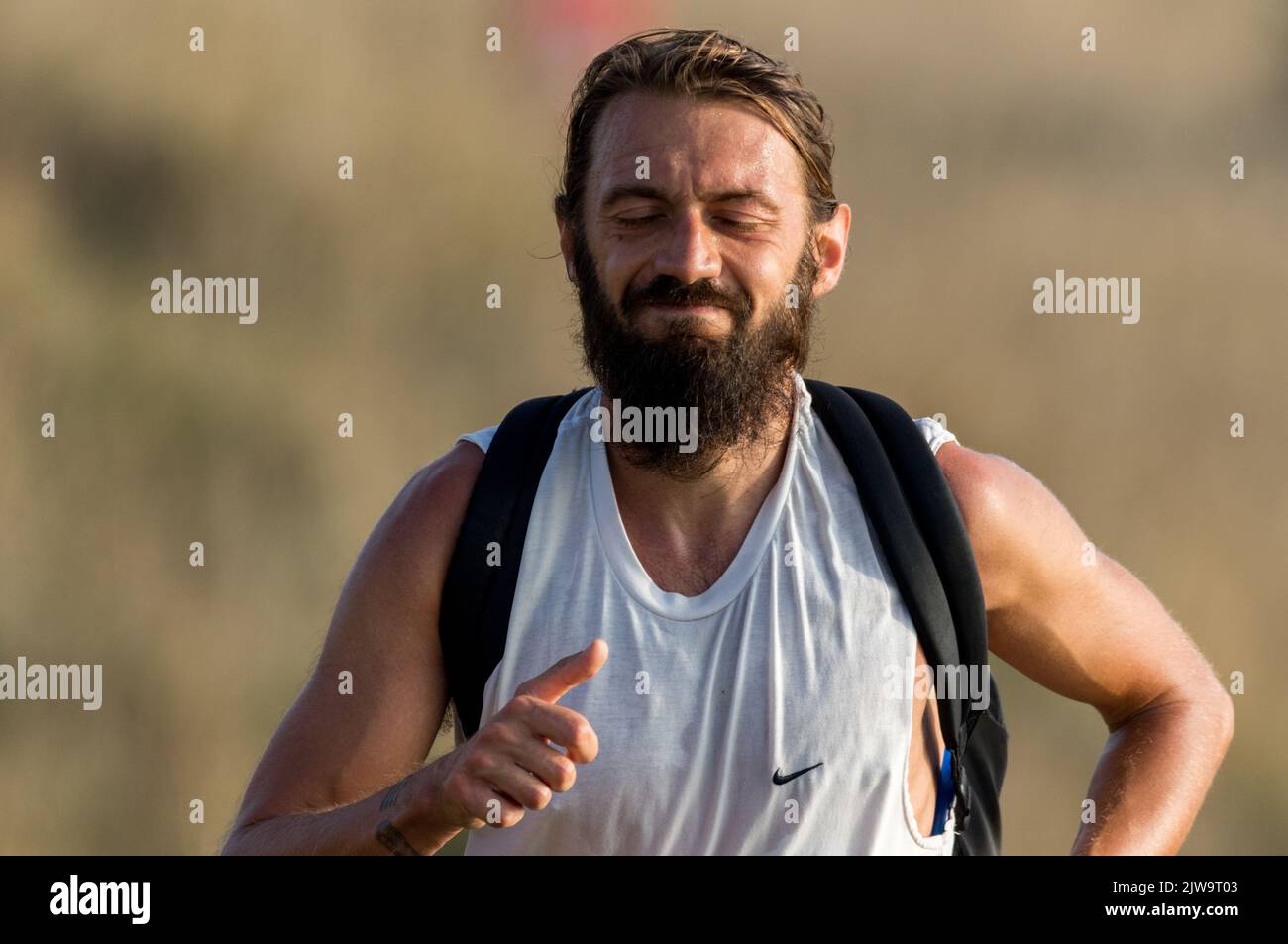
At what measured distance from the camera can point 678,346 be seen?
2.49 m

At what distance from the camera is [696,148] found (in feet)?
8.08

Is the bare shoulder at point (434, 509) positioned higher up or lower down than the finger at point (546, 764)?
higher up

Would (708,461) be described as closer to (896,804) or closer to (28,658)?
(896,804)

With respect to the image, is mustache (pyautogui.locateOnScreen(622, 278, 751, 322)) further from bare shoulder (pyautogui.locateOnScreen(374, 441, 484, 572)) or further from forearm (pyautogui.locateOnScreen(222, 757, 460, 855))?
forearm (pyautogui.locateOnScreen(222, 757, 460, 855))

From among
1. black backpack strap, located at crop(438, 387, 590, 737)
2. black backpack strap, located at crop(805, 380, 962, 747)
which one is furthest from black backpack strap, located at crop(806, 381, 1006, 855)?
black backpack strap, located at crop(438, 387, 590, 737)

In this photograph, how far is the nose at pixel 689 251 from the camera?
240cm

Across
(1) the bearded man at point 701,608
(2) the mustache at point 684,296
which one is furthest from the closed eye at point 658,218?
(2) the mustache at point 684,296

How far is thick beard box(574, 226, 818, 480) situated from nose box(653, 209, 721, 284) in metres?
0.03

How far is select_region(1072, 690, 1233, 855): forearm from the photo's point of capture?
2564 mm

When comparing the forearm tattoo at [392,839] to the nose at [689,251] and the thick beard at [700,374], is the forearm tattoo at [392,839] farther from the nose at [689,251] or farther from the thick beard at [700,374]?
the nose at [689,251]

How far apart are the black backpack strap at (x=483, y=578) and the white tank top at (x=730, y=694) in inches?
0.9

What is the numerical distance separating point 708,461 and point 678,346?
0.67ft

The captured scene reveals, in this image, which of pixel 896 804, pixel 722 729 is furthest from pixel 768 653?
pixel 896 804

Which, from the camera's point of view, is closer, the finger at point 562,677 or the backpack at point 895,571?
the finger at point 562,677
